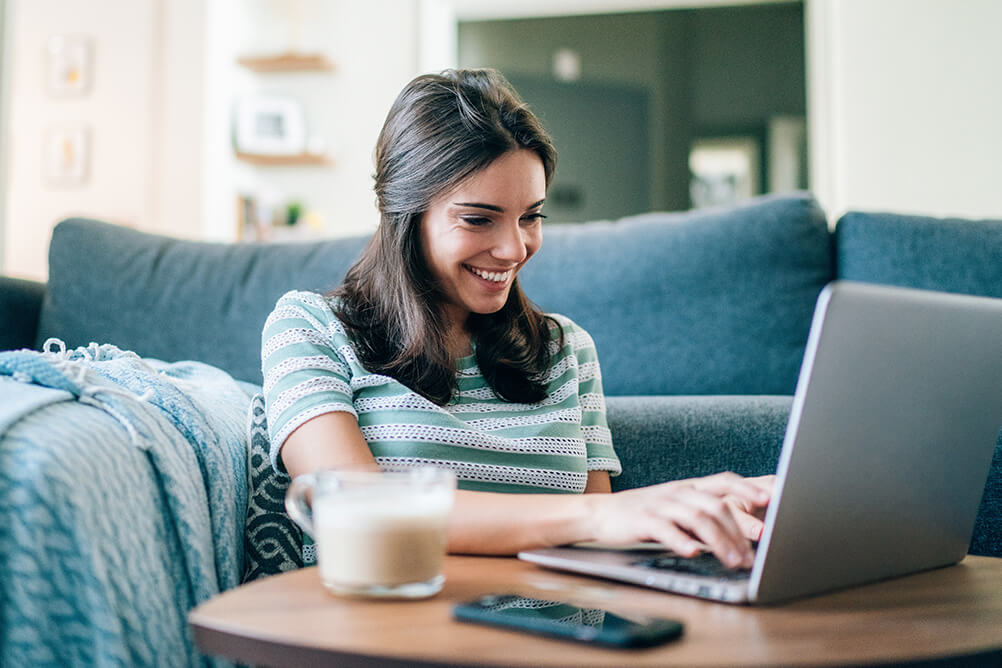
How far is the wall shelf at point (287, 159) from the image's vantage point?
11.8 feet

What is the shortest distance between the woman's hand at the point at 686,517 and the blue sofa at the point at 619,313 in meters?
0.42

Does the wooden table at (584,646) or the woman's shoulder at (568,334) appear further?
the woman's shoulder at (568,334)

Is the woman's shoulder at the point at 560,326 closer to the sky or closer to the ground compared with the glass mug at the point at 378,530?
closer to the sky

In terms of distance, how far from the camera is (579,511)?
0.85m

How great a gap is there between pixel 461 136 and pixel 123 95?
278 centimetres

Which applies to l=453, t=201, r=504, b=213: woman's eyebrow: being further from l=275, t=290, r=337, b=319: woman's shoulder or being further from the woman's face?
l=275, t=290, r=337, b=319: woman's shoulder

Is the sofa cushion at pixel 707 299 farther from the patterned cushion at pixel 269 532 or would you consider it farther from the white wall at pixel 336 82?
the white wall at pixel 336 82

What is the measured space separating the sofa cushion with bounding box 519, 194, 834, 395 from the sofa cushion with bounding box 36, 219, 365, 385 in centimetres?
49

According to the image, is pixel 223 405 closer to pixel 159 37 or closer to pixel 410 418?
pixel 410 418

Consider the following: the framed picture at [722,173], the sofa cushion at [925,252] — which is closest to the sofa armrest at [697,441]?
the sofa cushion at [925,252]


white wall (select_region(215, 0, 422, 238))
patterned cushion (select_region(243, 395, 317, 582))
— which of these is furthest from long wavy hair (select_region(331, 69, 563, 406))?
white wall (select_region(215, 0, 422, 238))

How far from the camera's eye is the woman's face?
1206 mm

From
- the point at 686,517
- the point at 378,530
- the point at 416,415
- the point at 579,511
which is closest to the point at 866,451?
the point at 686,517

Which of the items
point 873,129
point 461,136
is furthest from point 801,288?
point 873,129
